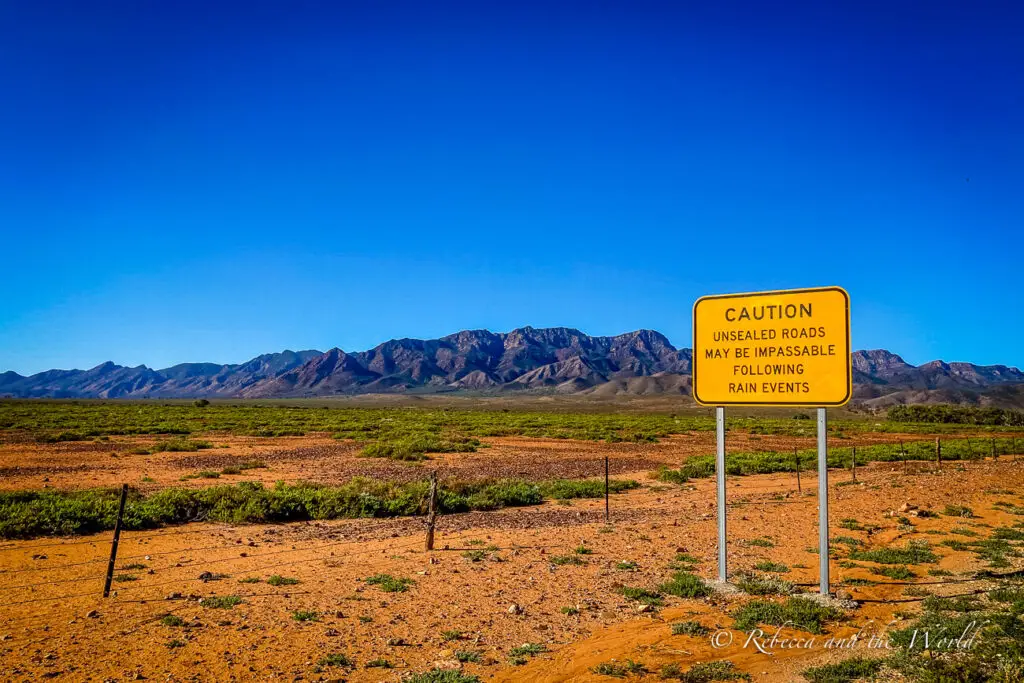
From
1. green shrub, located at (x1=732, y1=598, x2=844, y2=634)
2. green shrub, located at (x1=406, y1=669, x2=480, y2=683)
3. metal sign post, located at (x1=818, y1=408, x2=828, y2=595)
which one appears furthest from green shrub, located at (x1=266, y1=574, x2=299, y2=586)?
metal sign post, located at (x1=818, y1=408, x2=828, y2=595)

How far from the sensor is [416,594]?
9258mm

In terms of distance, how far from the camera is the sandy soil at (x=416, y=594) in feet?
22.1

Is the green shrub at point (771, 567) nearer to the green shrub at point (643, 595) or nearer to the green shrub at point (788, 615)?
the green shrub at point (788, 615)

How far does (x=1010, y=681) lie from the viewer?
499 centimetres

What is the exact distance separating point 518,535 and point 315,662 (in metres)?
7.31

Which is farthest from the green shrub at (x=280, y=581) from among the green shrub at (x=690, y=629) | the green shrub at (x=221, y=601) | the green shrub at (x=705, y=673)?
the green shrub at (x=705, y=673)

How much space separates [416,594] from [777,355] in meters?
6.48

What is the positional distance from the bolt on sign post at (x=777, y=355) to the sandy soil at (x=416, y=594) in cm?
228

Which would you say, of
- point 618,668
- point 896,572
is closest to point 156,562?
point 618,668

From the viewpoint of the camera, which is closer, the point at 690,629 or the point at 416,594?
the point at 690,629

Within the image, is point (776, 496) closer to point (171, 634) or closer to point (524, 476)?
point (524, 476)

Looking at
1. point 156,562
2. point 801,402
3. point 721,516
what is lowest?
point 156,562

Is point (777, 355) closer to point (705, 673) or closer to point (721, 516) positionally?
point (721, 516)

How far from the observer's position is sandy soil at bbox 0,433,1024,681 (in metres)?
6.75
